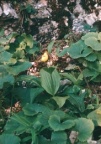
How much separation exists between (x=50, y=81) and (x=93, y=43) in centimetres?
79

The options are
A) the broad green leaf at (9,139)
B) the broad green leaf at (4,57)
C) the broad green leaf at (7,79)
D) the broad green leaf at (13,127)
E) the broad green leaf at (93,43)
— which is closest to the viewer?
the broad green leaf at (9,139)

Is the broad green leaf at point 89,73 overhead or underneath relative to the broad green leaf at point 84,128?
overhead

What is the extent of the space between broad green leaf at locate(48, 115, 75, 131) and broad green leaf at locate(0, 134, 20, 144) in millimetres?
313

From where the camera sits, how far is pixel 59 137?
103 inches

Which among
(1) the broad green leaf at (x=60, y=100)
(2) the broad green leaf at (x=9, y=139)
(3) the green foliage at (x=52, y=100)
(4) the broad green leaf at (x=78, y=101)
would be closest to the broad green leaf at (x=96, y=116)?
(3) the green foliage at (x=52, y=100)

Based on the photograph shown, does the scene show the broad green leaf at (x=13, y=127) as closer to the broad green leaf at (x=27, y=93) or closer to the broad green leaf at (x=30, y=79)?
the broad green leaf at (x=27, y=93)

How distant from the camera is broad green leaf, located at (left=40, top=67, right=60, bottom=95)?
3.05 meters

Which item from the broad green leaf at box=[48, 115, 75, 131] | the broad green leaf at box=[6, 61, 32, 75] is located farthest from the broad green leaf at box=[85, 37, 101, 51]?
the broad green leaf at box=[48, 115, 75, 131]

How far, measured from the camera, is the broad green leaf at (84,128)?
2599 mm

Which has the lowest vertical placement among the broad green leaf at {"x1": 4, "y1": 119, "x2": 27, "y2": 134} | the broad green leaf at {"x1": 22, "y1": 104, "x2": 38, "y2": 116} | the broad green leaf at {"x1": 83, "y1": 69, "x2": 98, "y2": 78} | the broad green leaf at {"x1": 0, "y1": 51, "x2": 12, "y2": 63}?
the broad green leaf at {"x1": 4, "y1": 119, "x2": 27, "y2": 134}

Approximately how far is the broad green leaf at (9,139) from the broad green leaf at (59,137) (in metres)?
0.30

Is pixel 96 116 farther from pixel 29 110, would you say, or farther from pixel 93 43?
pixel 93 43

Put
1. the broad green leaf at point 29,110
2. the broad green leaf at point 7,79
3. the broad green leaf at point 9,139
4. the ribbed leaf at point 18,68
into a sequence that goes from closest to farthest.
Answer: the broad green leaf at point 9,139 → the broad green leaf at point 29,110 → the broad green leaf at point 7,79 → the ribbed leaf at point 18,68

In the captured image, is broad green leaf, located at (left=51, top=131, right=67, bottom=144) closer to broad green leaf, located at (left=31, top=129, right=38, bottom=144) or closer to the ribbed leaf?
broad green leaf, located at (left=31, top=129, right=38, bottom=144)
